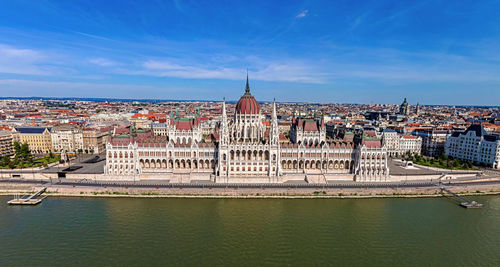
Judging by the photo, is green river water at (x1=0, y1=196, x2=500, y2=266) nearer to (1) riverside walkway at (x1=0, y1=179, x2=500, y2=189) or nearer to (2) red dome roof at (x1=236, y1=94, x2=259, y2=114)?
(1) riverside walkway at (x1=0, y1=179, x2=500, y2=189)

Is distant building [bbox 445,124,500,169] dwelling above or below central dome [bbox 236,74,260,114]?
below

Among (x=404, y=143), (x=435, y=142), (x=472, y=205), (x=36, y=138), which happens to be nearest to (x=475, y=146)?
(x=435, y=142)

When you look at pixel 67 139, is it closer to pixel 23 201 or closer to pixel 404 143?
pixel 23 201

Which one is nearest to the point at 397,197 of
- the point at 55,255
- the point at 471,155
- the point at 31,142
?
the point at 471,155

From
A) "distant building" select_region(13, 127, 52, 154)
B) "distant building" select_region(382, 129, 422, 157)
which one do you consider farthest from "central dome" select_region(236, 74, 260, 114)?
"distant building" select_region(13, 127, 52, 154)

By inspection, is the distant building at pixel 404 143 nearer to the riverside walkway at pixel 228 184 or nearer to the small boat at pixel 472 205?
the riverside walkway at pixel 228 184

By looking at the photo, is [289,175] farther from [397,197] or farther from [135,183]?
[135,183]
